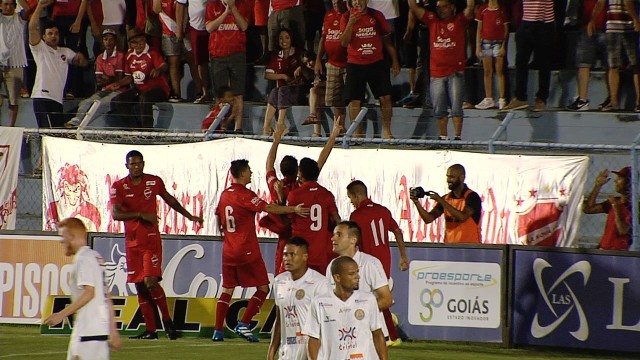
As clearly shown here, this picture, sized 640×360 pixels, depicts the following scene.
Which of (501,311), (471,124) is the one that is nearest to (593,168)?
(471,124)

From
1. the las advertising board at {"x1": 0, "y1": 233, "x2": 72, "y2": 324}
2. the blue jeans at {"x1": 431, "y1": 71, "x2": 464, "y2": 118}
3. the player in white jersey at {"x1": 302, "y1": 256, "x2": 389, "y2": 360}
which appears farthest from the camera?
the blue jeans at {"x1": 431, "y1": 71, "x2": 464, "y2": 118}

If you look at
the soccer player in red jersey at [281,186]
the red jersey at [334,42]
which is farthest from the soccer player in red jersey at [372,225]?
the red jersey at [334,42]

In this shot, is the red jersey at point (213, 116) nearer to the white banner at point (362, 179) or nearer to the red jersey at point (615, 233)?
the white banner at point (362, 179)

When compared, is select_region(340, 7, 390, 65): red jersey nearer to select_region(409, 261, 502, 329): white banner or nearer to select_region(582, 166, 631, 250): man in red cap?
select_region(409, 261, 502, 329): white banner

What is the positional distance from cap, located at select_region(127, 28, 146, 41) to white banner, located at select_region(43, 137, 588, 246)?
2720mm

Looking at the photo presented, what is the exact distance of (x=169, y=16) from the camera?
66.0 ft

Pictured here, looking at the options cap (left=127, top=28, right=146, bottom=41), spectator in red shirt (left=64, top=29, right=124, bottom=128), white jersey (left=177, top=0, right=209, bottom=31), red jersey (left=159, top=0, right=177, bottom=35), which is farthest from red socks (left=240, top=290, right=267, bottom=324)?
red jersey (left=159, top=0, right=177, bottom=35)

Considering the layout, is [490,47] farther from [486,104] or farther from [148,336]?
[148,336]

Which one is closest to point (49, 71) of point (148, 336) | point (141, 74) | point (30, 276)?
point (141, 74)

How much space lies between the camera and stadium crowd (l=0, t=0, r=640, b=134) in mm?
17547

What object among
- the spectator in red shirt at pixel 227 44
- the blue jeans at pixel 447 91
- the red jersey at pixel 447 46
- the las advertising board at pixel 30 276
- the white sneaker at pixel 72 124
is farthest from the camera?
the spectator in red shirt at pixel 227 44

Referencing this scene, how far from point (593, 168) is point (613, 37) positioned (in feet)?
7.33

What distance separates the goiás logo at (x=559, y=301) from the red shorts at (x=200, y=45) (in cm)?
840

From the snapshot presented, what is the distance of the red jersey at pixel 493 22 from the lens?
17.6 meters
